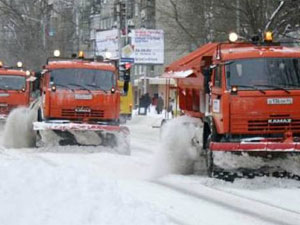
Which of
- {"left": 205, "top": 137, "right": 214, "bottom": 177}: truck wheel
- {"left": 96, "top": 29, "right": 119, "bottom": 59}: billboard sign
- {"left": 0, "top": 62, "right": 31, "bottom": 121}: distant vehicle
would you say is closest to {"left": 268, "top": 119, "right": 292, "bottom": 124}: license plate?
{"left": 205, "top": 137, "right": 214, "bottom": 177}: truck wheel

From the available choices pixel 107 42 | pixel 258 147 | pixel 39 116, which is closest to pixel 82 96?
pixel 39 116

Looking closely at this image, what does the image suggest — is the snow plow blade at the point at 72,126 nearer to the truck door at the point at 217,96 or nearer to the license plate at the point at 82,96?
the license plate at the point at 82,96

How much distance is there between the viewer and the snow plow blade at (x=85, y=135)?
17.7m

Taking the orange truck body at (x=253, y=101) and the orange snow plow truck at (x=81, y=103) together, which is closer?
the orange truck body at (x=253, y=101)

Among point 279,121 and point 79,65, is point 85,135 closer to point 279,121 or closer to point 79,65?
point 79,65

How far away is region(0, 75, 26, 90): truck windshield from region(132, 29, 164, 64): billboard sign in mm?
16662

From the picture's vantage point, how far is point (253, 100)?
39.8ft

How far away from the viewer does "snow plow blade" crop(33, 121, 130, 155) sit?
58.0 ft

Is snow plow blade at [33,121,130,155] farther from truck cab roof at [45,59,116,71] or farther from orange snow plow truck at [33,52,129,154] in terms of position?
truck cab roof at [45,59,116,71]

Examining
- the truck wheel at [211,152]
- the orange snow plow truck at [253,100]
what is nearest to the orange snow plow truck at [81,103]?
the truck wheel at [211,152]

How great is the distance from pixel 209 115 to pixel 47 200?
5.96 metres

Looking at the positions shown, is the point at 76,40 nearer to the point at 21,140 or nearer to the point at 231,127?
the point at 21,140

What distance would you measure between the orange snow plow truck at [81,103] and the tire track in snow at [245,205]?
244 inches

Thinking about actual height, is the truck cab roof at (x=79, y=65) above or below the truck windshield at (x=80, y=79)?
above
